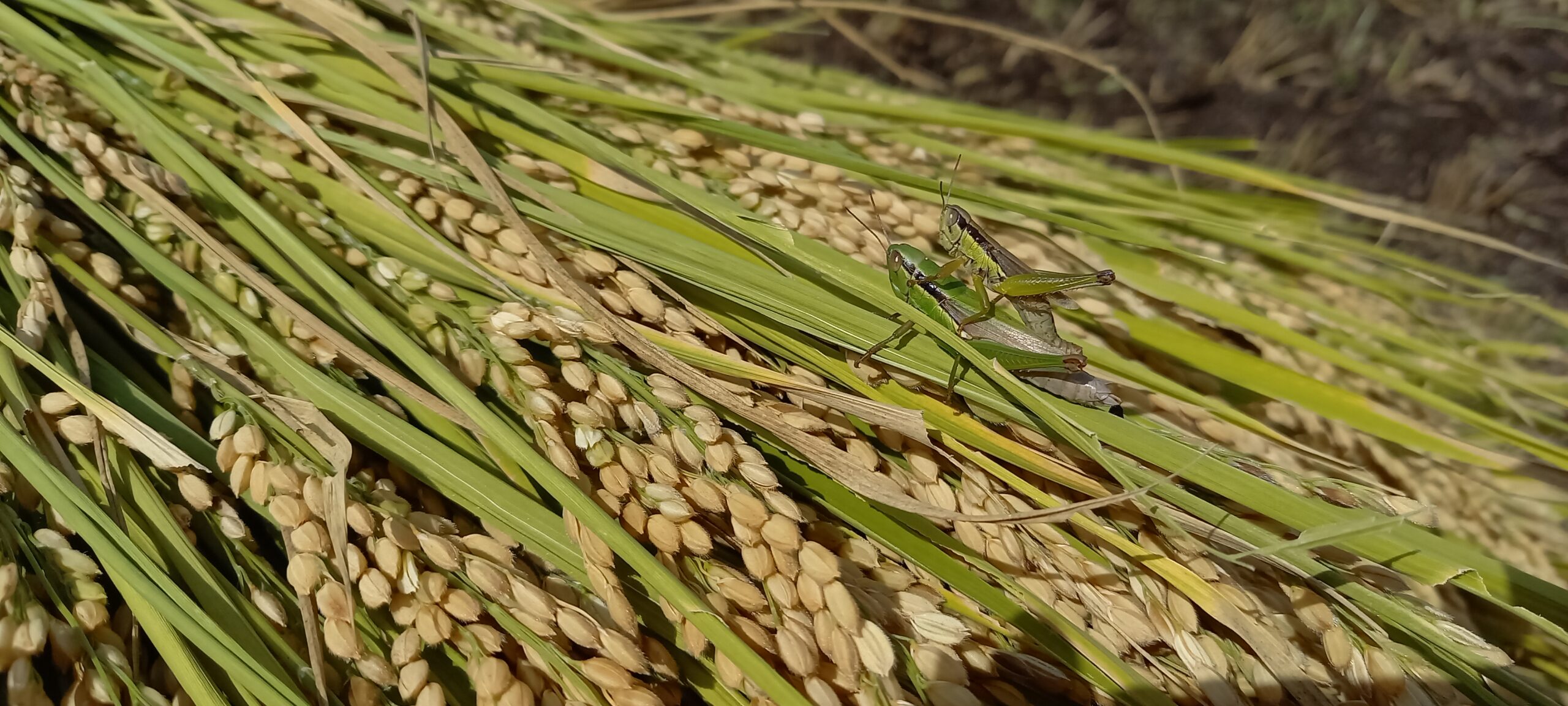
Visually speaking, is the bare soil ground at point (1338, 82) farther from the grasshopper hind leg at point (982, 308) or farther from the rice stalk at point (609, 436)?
the grasshopper hind leg at point (982, 308)

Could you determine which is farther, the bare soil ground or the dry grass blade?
the bare soil ground

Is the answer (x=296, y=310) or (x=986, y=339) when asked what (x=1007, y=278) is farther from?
(x=296, y=310)

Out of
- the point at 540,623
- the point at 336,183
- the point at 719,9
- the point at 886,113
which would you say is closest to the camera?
the point at 540,623

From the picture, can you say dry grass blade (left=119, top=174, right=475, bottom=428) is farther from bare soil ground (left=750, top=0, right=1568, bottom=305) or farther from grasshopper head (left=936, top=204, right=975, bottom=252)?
bare soil ground (left=750, top=0, right=1568, bottom=305)

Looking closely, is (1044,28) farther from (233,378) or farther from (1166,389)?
(233,378)

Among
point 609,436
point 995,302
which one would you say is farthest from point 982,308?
point 609,436

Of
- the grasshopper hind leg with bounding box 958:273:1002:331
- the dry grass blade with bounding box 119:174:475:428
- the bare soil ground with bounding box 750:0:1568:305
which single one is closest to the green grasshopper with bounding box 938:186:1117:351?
the grasshopper hind leg with bounding box 958:273:1002:331

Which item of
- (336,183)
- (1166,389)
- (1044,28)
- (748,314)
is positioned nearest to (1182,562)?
(1166,389)
